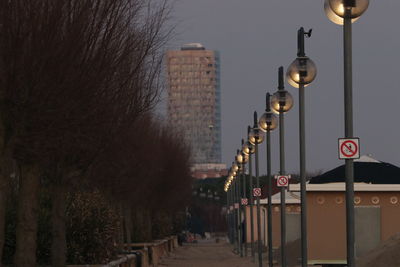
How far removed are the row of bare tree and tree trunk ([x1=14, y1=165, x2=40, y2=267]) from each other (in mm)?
19

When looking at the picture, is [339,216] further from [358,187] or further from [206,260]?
[206,260]

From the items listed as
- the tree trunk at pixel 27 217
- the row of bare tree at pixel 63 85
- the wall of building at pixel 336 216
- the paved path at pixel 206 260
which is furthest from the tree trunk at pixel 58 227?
the paved path at pixel 206 260

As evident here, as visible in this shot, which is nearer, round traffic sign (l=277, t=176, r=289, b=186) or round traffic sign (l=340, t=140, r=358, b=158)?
round traffic sign (l=340, t=140, r=358, b=158)

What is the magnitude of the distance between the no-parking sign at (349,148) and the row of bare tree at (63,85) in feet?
13.0

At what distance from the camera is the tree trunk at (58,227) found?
2431cm

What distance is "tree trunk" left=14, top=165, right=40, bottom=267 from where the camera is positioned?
2111 centimetres

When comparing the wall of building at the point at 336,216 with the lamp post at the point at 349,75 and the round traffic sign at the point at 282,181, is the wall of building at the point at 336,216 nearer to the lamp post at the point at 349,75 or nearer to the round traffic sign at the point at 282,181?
the round traffic sign at the point at 282,181

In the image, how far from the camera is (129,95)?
858 inches

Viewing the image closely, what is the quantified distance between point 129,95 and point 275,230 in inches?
1740

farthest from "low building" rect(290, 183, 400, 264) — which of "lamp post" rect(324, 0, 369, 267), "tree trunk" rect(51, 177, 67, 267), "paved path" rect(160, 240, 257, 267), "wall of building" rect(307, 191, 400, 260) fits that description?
"lamp post" rect(324, 0, 369, 267)

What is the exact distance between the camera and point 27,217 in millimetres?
21094

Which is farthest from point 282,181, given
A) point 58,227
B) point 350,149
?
point 350,149

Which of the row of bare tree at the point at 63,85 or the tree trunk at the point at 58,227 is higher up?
the row of bare tree at the point at 63,85

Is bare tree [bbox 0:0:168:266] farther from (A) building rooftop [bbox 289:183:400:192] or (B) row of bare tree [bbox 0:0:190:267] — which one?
(A) building rooftop [bbox 289:183:400:192]
